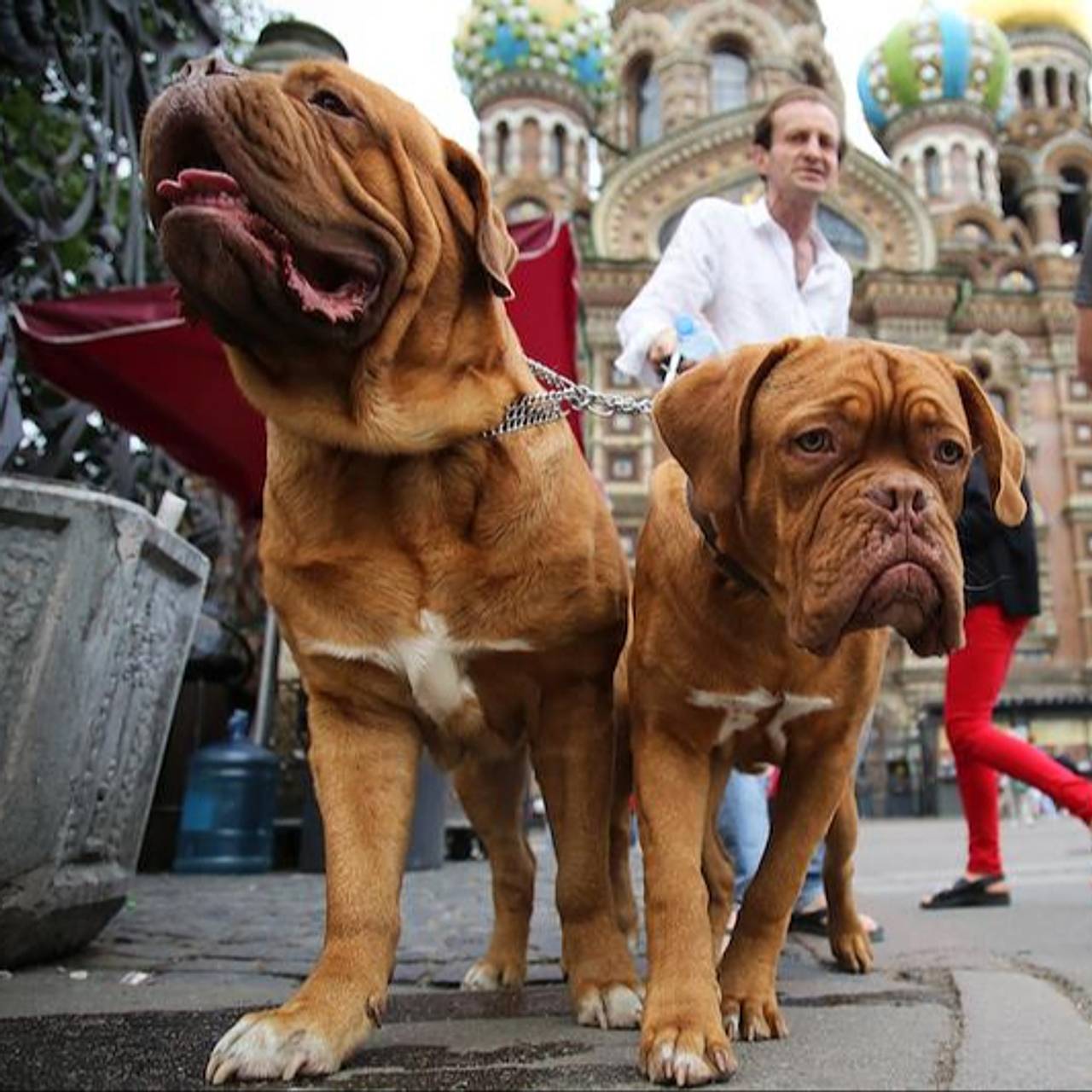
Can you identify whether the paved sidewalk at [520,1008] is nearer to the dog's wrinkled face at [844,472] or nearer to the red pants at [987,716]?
the red pants at [987,716]

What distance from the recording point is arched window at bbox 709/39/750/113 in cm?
3297

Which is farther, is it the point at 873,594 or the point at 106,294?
the point at 106,294

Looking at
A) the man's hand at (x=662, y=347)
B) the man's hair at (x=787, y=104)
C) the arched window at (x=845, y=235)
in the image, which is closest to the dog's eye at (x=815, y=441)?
the man's hand at (x=662, y=347)

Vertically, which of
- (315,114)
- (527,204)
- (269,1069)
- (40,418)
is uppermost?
(527,204)

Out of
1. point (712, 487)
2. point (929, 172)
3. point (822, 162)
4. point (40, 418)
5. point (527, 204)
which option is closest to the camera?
point (712, 487)

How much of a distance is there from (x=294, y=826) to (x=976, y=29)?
1305 inches

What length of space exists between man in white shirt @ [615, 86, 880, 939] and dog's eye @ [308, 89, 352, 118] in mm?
1647

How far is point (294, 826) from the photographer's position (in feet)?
26.7

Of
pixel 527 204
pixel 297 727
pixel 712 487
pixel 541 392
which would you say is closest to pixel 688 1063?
A: pixel 712 487

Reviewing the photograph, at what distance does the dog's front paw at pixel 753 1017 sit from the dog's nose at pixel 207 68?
6.57ft

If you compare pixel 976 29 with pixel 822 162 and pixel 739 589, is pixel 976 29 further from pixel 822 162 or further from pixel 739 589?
pixel 739 589

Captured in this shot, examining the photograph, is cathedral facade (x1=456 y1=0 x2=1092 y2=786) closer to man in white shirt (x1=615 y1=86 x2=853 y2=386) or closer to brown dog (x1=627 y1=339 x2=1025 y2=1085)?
man in white shirt (x1=615 y1=86 x2=853 y2=386)

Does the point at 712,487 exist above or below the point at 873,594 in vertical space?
above

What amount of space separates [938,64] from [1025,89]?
25.9 ft
